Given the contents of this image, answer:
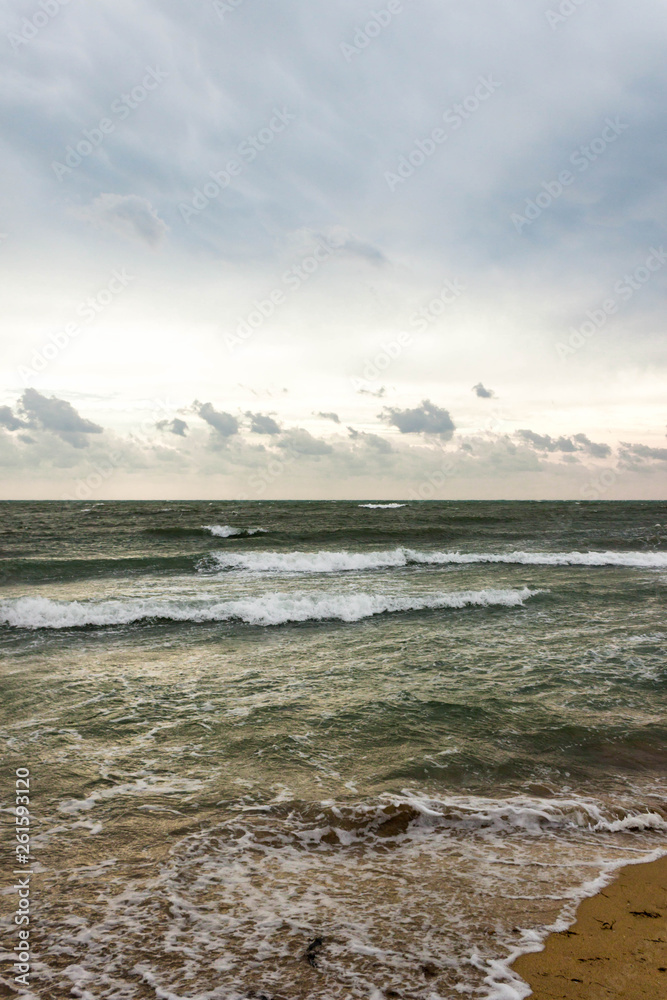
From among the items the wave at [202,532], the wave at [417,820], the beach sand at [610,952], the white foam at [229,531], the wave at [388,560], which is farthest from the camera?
the white foam at [229,531]

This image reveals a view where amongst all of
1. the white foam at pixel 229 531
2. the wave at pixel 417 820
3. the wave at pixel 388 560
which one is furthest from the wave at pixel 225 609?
the white foam at pixel 229 531

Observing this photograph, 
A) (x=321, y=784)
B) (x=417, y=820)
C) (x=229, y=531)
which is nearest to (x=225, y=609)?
(x=321, y=784)

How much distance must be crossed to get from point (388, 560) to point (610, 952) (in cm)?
2080

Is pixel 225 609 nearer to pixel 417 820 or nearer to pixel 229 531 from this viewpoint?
pixel 417 820

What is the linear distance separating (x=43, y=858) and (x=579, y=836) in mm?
4852

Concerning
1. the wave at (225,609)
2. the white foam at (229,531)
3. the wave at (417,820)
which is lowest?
the wave at (417,820)

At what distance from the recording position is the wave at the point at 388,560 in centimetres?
2275

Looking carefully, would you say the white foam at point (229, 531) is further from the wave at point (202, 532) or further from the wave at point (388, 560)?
the wave at point (388, 560)

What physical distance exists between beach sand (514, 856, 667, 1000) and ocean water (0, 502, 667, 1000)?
139 millimetres

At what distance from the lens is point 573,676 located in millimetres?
9125

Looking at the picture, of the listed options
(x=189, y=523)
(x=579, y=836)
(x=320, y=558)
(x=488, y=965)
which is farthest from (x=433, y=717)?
(x=189, y=523)

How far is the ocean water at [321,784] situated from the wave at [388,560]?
7.89 m

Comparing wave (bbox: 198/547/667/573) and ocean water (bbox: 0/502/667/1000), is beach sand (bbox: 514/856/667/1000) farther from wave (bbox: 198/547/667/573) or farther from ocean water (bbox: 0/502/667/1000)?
wave (bbox: 198/547/667/573)

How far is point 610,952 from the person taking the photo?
336 centimetres
